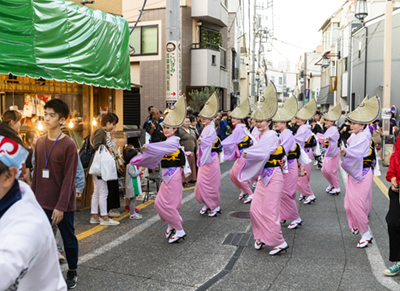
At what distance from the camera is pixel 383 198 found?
29.4 ft

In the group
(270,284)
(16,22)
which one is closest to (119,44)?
(16,22)

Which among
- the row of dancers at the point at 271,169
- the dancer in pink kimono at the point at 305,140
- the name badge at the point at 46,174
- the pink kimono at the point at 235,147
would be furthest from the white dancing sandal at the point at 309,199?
the name badge at the point at 46,174

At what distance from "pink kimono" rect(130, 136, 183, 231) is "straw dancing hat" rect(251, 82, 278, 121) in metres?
1.29

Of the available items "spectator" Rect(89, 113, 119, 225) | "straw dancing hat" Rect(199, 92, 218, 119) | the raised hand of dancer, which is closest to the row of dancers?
"spectator" Rect(89, 113, 119, 225)

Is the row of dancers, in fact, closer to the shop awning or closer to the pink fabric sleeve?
the pink fabric sleeve

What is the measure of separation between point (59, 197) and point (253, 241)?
3.07 metres

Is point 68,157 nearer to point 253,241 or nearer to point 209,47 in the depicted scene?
point 253,241

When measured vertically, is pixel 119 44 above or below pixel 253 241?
above

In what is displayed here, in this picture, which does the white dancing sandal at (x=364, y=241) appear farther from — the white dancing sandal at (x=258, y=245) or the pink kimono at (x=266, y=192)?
the white dancing sandal at (x=258, y=245)

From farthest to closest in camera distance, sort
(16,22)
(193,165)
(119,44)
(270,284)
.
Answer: (193,165), (119,44), (16,22), (270,284)

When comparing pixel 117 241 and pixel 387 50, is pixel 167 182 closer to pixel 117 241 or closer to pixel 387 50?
pixel 117 241

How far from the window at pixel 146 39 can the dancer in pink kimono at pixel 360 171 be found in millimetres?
16451

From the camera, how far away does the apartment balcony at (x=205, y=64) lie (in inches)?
877

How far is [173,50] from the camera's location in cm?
1063
